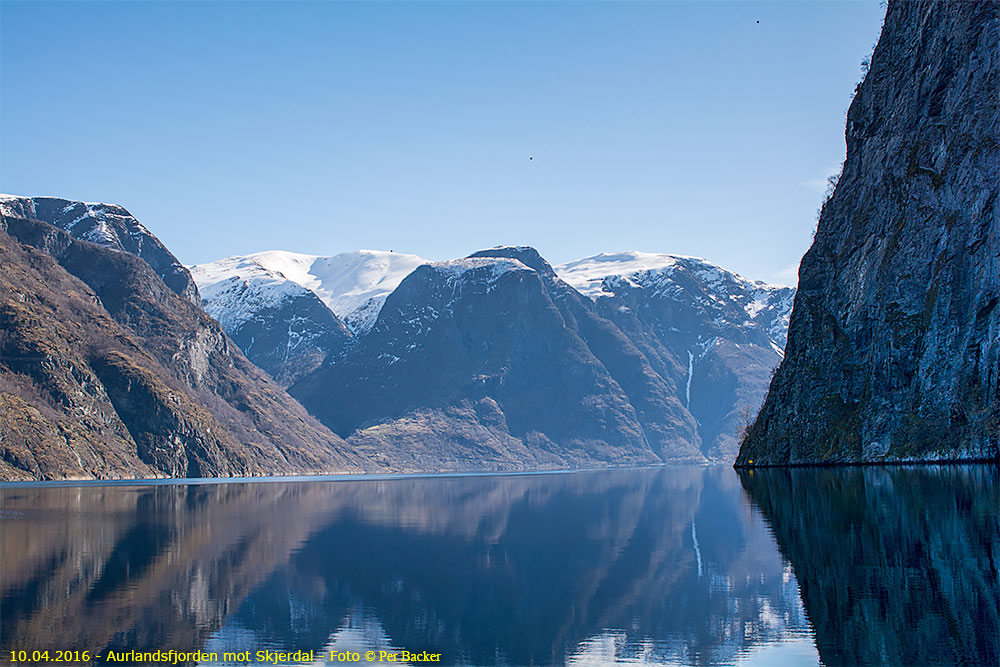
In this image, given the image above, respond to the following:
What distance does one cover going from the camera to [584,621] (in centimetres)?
3738

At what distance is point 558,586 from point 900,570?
14820 millimetres

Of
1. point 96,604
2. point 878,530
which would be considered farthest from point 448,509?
point 96,604

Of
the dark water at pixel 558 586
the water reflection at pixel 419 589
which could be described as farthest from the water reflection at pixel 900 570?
the water reflection at pixel 419 589

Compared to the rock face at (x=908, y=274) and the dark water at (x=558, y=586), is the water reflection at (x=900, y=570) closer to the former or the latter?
the dark water at (x=558, y=586)

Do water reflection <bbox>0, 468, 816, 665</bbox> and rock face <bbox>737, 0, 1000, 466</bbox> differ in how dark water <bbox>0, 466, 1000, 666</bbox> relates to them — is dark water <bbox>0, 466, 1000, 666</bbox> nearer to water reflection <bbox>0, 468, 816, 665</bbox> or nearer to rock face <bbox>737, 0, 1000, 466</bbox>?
water reflection <bbox>0, 468, 816, 665</bbox>

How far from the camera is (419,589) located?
1785 inches

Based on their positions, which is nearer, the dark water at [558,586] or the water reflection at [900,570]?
the water reflection at [900,570]

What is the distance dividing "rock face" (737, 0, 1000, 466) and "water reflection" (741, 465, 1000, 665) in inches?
1534

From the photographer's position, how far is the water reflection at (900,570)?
28.9m

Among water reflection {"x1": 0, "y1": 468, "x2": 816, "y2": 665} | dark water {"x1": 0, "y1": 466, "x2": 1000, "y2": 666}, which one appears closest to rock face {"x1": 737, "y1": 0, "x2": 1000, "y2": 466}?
dark water {"x1": 0, "y1": 466, "x2": 1000, "y2": 666}

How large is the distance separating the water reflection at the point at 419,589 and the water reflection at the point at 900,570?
1.38 metres

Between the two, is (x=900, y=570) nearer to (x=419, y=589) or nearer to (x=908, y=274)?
(x=419, y=589)

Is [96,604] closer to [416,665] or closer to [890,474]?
[416,665]

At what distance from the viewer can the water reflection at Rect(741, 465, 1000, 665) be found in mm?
28875
